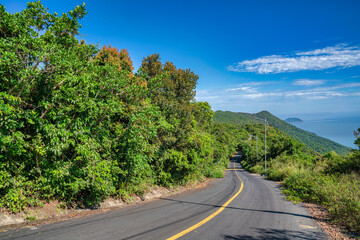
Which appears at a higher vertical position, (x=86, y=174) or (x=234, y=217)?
(x=86, y=174)

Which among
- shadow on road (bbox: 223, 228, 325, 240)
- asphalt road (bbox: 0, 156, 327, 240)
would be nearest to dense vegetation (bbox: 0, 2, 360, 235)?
asphalt road (bbox: 0, 156, 327, 240)

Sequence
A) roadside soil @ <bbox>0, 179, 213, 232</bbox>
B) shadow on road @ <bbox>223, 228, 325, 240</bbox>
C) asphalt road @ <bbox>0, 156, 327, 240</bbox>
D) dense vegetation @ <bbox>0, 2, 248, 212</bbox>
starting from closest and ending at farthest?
asphalt road @ <bbox>0, 156, 327, 240</bbox>, shadow on road @ <bbox>223, 228, 325, 240</bbox>, roadside soil @ <bbox>0, 179, 213, 232</bbox>, dense vegetation @ <bbox>0, 2, 248, 212</bbox>

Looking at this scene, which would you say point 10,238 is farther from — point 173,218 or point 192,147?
point 192,147

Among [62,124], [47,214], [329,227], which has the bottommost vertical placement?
[329,227]

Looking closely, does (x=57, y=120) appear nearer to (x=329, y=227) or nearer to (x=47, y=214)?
(x=47, y=214)

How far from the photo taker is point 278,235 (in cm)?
495

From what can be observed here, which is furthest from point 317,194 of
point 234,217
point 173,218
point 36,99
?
point 36,99

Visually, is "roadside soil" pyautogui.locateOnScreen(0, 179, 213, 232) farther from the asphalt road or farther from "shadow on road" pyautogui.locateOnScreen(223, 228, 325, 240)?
"shadow on road" pyautogui.locateOnScreen(223, 228, 325, 240)

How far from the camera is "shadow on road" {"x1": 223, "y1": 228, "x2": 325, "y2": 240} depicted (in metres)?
4.68

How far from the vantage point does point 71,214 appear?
600 centimetres

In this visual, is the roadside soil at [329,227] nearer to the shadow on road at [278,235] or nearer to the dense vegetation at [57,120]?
the shadow on road at [278,235]

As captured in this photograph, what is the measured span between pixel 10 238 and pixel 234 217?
580 cm

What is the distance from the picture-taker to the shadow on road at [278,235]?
15.4 feet

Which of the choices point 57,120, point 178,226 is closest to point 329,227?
point 178,226
